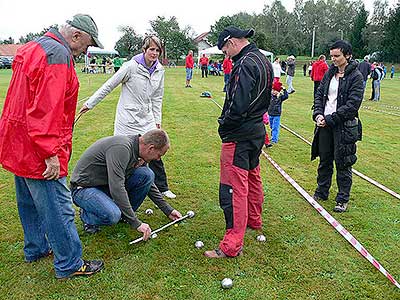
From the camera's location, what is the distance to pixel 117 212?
3996 millimetres

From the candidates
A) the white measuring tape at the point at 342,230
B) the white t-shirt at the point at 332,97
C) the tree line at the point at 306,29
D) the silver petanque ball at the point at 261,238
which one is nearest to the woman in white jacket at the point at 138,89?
the silver petanque ball at the point at 261,238

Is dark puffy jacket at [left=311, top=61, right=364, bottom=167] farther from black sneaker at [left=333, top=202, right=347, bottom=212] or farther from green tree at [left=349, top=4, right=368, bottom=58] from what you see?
green tree at [left=349, top=4, right=368, bottom=58]

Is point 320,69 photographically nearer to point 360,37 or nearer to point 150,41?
point 150,41

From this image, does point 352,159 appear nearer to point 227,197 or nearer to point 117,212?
point 227,197

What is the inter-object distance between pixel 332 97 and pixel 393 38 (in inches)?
2544

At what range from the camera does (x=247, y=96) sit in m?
3.67

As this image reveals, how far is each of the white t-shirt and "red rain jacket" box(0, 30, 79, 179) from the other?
10.9ft

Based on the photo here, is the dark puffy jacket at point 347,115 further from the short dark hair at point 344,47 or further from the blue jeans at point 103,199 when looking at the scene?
the blue jeans at point 103,199

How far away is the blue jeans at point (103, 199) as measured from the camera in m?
3.97

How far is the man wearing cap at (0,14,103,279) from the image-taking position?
290 cm

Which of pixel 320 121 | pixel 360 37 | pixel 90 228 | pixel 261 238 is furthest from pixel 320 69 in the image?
pixel 360 37

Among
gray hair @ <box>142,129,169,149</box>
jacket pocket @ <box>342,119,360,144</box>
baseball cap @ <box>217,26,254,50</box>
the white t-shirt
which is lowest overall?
jacket pocket @ <box>342,119,360,144</box>

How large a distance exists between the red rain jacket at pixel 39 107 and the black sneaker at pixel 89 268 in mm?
977

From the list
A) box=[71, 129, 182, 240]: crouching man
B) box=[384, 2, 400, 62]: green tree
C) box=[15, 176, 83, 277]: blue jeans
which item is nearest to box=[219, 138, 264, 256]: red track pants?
box=[71, 129, 182, 240]: crouching man
